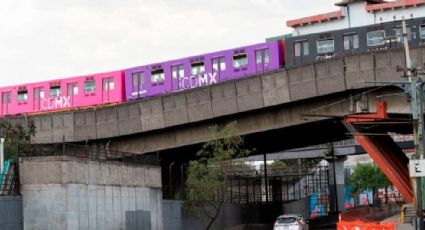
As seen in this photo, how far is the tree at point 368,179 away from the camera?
389ft

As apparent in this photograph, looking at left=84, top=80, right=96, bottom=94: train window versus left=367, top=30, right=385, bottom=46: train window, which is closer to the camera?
left=367, top=30, right=385, bottom=46: train window

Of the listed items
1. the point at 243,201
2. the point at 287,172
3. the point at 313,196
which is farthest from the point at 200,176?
the point at 313,196

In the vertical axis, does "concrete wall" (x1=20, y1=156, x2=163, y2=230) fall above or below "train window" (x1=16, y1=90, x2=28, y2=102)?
below

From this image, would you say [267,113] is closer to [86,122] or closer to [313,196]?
[86,122]

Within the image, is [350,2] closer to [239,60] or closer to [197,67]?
[197,67]

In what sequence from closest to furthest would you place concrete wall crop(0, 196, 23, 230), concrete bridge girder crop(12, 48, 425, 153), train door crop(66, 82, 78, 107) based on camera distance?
1. concrete wall crop(0, 196, 23, 230)
2. concrete bridge girder crop(12, 48, 425, 153)
3. train door crop(66, 82, 78, 107)

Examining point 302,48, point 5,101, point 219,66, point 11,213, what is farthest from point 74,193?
point 5,101

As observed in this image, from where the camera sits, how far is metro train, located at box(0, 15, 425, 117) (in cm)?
4747

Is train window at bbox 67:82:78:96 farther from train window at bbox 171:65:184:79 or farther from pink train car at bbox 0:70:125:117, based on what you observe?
train window at bbox 171:65:184:79

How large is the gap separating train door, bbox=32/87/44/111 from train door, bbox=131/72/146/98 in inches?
355

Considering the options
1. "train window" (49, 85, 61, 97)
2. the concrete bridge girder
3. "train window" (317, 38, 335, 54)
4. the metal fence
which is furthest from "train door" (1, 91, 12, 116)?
"train window" (317, 38, 335, 54)

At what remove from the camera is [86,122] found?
5009cm

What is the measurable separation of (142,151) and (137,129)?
2.03 m

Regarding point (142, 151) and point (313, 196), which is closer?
point (142, 151)
